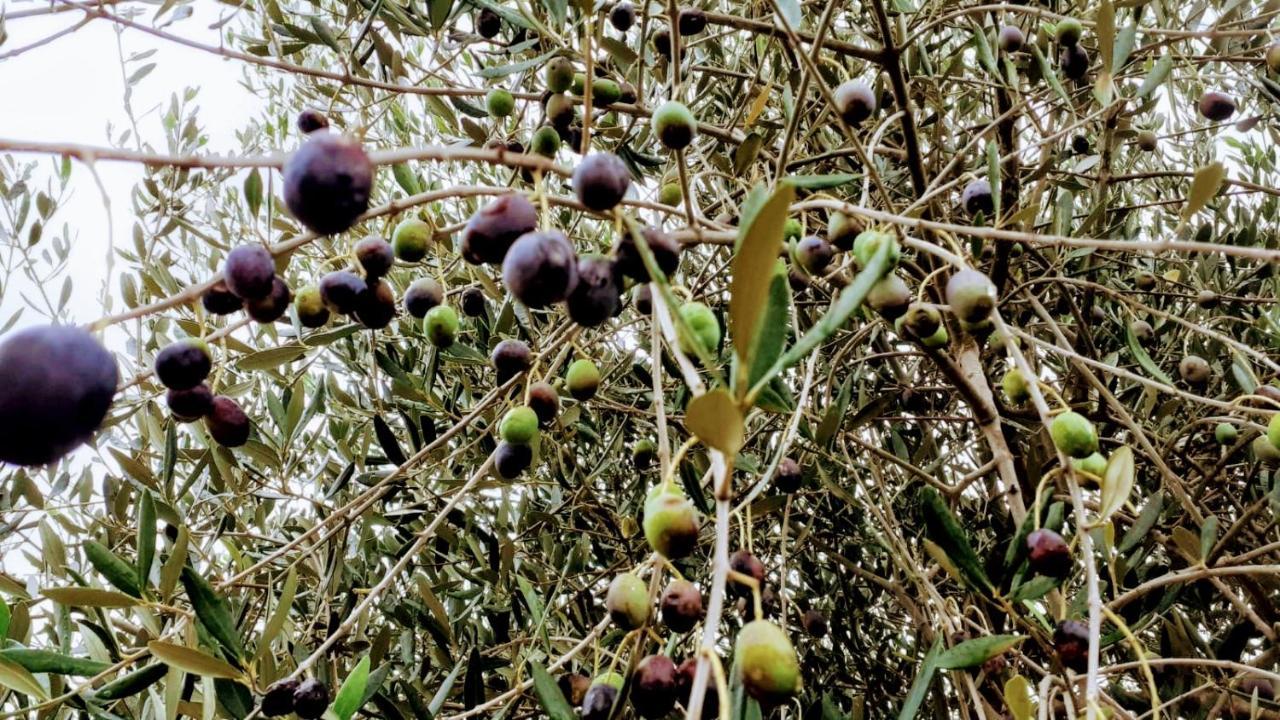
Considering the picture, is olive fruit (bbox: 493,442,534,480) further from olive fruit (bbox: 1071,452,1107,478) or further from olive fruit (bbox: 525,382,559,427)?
olive fruit (bbox: 1071,452,1107,478)

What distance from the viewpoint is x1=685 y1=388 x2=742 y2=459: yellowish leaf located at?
61 cm

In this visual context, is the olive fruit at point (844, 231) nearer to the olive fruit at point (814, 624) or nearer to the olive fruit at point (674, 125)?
the olive fruit at point (674, 125)

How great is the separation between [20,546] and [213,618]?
2.51 m

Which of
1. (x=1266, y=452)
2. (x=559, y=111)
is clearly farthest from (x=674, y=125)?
(x=1266, y=452)

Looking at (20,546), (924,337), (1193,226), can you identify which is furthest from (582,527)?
(1193,226)

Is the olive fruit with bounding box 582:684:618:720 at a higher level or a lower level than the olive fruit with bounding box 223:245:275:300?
lower

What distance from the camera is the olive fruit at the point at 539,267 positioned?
2.80 ft

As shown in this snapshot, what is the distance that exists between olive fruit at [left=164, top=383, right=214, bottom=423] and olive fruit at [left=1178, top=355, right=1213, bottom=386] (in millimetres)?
2738

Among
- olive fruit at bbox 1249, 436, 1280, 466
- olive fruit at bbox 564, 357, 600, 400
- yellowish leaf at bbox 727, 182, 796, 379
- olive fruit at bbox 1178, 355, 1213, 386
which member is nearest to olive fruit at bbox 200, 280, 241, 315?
olive fruit at bbox 564, 357, 600, 400

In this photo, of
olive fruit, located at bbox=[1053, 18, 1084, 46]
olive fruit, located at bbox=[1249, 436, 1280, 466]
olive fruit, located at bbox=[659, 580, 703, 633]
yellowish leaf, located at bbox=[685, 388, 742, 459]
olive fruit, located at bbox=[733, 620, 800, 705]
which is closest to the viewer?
yellowish leaf, located at bbox=[685, 388, 742, 459]

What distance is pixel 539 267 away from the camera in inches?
33.5

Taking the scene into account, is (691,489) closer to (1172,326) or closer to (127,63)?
(1172,326)

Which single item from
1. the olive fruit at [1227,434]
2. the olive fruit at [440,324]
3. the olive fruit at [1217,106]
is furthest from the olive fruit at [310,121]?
the olive fruit at [1217,106]

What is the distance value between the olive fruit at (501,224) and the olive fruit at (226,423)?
2.80 ft
